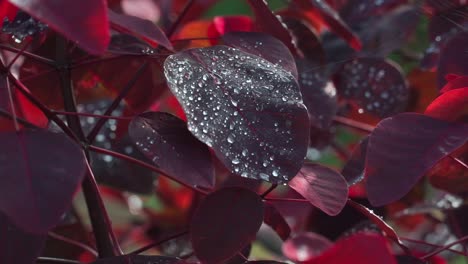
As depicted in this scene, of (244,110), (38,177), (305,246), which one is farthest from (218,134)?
(305,246)

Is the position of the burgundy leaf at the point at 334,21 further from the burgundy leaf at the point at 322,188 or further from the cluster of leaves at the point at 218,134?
the burgundy leaf at the point at 322,188

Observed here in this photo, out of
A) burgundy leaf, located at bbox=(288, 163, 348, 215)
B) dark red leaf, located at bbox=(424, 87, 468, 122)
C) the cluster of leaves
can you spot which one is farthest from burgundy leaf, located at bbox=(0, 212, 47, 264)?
dark red leaf, located at bbox=(424, 87, 468, 122)

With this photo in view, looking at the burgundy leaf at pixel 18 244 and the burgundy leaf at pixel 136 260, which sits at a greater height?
the burgundy leaf at pixel 18 244

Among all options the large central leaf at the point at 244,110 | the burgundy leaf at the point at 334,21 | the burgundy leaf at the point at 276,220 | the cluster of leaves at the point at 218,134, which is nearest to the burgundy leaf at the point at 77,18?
the cluster of leaves at the point at 218,134

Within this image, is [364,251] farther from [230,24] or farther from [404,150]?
[230,24]

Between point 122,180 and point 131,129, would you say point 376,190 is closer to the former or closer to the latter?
point 131,129

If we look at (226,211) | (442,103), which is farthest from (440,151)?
(226,211)

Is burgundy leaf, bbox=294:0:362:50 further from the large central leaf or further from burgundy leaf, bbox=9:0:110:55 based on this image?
burgundy leaf, bbox=9:0:110:55

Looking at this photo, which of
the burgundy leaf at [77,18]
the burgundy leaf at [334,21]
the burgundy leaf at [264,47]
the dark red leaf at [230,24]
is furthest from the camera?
the dark red leaf at [230,24]
